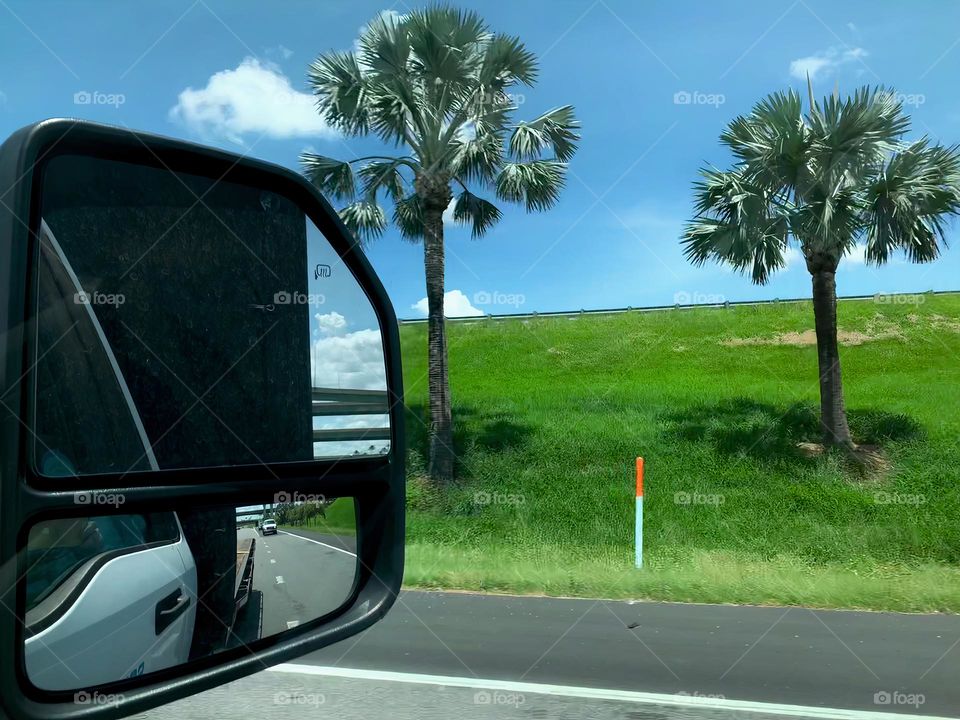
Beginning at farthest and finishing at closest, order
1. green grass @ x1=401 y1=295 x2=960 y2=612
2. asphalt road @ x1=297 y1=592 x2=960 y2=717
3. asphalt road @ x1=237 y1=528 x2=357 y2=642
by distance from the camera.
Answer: green grass @ x1=401 y1=295 x2=960 y2=612, asphalt road @ x1=297 y1=592 x2=960 y2=717, asphalt road @ x1=237 y1=528 x2=357 y2=642

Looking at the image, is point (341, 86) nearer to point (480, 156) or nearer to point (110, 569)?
point (480, 156)

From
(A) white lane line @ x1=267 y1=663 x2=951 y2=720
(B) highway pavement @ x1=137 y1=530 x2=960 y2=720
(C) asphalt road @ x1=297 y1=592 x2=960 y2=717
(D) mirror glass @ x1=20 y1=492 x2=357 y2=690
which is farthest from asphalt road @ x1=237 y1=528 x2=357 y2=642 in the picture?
(C) asphalt road @ x1=297 y1=592 x2=960 y2=717

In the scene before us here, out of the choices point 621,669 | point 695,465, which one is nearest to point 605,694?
point 621,669

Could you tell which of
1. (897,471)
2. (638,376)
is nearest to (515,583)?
(897,471)

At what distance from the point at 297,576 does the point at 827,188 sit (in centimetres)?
1592

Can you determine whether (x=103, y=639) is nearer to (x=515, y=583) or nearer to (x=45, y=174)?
(x=45, y=174)

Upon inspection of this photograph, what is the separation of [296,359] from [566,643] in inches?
207

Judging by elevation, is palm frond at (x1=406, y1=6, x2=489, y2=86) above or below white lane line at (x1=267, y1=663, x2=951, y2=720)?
above

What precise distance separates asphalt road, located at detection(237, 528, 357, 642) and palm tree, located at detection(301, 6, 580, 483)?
14481 millimetres

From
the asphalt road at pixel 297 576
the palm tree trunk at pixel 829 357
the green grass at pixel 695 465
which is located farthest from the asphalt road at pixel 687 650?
the palm tree trunk at pixel 829 357

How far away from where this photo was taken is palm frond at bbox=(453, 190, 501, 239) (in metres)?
17.2

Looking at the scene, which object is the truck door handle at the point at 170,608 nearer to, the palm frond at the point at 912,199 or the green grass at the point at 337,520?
the green grass at the point at 337,520

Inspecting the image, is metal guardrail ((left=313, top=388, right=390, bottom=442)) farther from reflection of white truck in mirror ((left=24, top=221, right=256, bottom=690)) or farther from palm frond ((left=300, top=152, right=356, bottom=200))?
palm frond ((left=300, top=152, right=356, bottom=200))

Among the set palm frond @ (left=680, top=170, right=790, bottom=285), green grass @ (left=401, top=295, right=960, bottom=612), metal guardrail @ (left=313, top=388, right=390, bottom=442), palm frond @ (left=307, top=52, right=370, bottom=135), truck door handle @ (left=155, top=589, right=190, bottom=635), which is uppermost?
Answer: palm frond @ (left=307, top=52, right=370, bottom=135)
